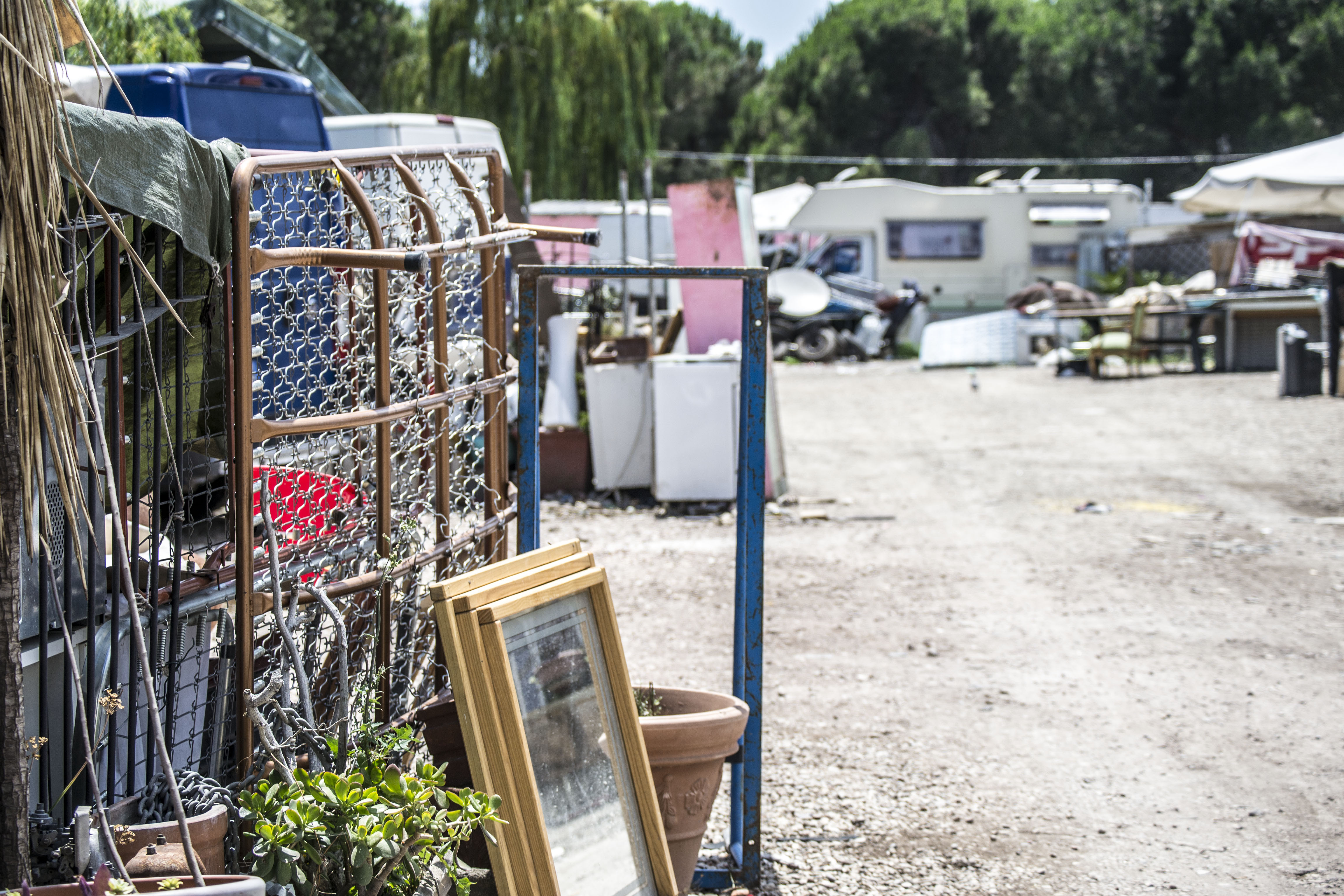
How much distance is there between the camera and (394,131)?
350 inches

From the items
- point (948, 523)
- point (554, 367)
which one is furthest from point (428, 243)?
point (554, 367)

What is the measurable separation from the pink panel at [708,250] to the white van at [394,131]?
4.89ft

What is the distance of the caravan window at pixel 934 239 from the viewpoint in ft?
79.7

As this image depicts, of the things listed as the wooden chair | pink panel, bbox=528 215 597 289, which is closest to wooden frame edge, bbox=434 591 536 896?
pink panel, bbox=528 215 597 289

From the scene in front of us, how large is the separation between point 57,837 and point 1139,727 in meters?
3.47

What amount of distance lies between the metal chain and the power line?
120ft

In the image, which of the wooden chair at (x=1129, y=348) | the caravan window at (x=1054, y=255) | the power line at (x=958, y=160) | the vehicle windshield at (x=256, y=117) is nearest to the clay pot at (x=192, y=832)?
the vehicle windshield at (x=256, y=117)

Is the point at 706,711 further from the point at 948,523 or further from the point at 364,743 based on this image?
the point at 948,523

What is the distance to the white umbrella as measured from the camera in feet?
53.6

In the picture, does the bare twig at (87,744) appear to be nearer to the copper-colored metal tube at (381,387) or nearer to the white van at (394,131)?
the copper-colored metal tube at (381,387)

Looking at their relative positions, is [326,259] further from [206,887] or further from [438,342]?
[206,887]

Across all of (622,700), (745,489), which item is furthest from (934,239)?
(622,700)

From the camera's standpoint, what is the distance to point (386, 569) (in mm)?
2443

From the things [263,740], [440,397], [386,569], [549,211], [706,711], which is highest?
[549,211]
